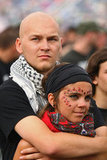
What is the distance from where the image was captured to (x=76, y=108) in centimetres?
307

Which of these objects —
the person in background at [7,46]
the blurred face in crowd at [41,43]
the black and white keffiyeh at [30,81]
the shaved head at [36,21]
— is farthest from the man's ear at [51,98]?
the person in background at [7,46]

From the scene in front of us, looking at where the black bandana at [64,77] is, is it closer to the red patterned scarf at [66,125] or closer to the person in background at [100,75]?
the red patterned scarf at [66,125]

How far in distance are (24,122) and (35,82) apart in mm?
484

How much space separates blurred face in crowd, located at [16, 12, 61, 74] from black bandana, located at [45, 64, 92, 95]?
32 centimetres

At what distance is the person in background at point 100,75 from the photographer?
4352 mm

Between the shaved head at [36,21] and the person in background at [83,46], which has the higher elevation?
the shaved head at [36,21]

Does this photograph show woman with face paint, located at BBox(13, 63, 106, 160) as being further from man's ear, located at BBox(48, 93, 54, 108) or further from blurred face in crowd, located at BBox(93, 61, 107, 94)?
blurred face in crowd, located at BBox(93, 61, 107, 94)

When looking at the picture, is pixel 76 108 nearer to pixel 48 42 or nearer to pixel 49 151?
pixel 49 151

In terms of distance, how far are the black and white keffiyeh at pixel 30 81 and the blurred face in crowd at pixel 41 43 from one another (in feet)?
0.26

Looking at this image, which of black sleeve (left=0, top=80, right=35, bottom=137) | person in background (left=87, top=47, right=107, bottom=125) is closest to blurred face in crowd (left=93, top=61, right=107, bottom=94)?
person in background (left=87, top=47, right=107, bottom=125)

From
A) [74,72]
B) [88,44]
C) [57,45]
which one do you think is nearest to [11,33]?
[88,44]

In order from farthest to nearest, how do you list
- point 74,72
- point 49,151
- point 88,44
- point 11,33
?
point 88,44, point 11,33, point 74,72, point 49,151

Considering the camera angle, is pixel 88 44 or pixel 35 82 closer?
pixel 35 82

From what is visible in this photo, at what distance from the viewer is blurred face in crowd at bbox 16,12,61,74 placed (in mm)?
3543
